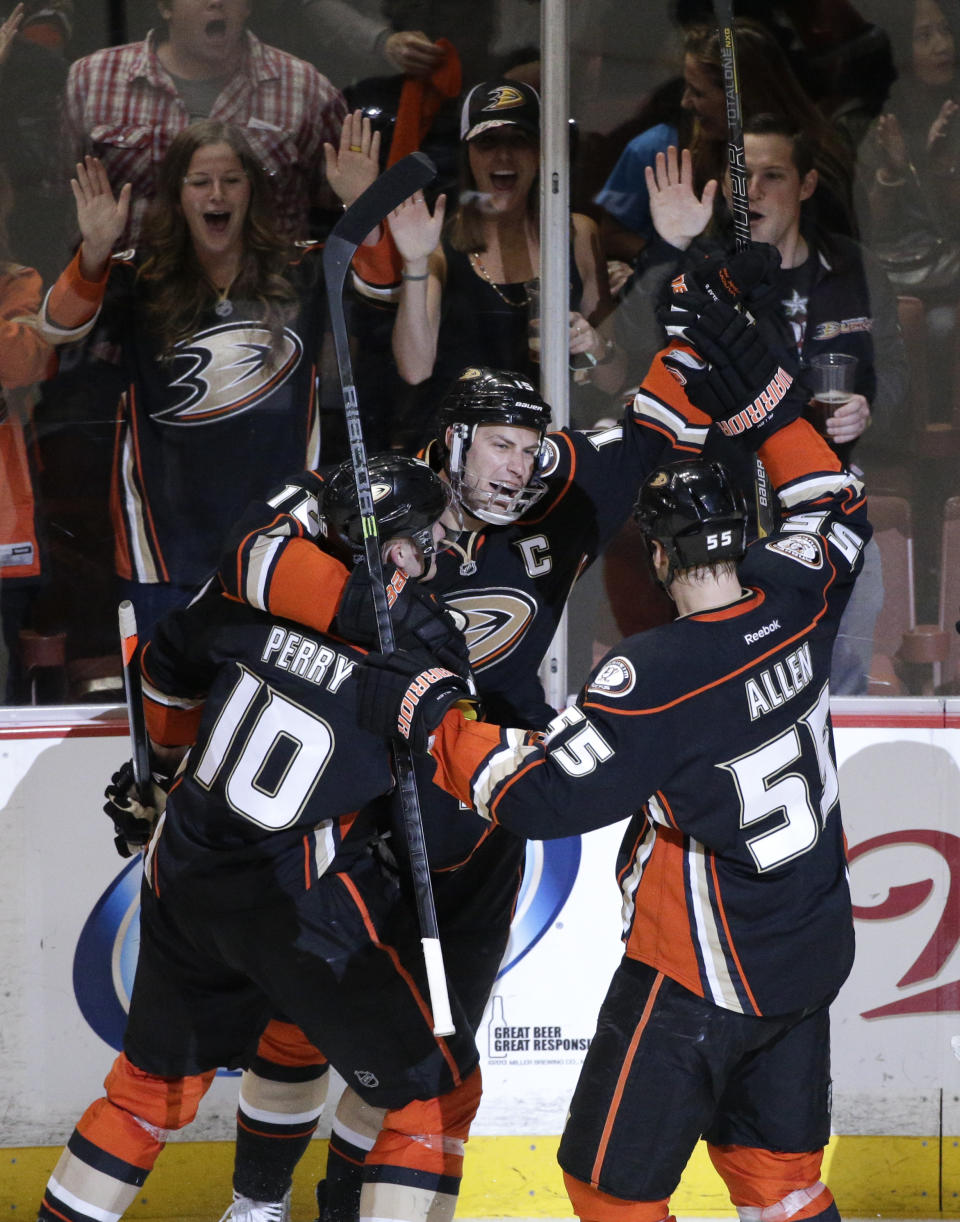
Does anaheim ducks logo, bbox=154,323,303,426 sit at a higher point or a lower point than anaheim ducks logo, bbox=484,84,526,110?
lower

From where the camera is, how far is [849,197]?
318 cm

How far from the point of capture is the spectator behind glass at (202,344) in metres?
3.13

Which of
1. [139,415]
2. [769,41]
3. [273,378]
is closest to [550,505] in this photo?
[273,378]

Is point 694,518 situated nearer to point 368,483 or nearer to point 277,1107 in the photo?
point 368,483

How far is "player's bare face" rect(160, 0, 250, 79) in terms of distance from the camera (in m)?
3.09

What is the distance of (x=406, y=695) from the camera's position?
2035 millimetres

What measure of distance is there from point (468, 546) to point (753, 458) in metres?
0.88

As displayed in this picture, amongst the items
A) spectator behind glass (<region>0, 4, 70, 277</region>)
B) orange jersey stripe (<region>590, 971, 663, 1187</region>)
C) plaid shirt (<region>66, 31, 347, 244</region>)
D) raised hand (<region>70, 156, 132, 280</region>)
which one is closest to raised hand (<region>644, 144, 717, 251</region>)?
plaid shirt (<region>66, 31, 347, 244</region>)

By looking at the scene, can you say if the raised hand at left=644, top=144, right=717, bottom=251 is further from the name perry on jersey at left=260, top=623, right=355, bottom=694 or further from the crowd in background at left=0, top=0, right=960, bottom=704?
the name perry on jersey at left=260, top=623, right=355, bottom=694

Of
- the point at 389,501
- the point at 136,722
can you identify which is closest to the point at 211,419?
the point at 136,722

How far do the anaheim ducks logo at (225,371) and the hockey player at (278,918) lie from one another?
0.86 m

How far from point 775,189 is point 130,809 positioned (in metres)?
1.98

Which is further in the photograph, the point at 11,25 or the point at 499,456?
the point at 11,25

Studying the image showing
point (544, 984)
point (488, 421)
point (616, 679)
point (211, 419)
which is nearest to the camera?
point (616, 679)
